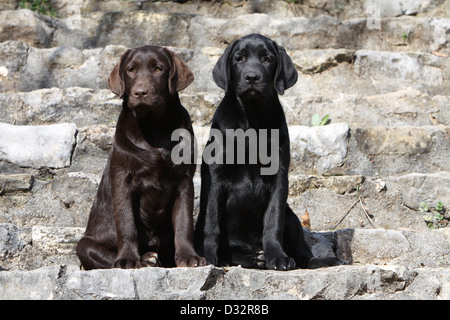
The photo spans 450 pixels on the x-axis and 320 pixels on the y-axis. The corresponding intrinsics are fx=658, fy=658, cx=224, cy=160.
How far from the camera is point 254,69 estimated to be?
419 cm

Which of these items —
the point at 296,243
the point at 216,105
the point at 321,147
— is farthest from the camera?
the point at 216,105

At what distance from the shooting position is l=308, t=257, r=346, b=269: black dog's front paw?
401 cm

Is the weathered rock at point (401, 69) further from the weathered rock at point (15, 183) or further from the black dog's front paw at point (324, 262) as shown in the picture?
the weathered rock at point (15, 183)

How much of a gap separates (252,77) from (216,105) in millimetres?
1421

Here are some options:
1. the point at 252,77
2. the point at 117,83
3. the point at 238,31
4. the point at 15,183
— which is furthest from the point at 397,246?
the point at 238,31

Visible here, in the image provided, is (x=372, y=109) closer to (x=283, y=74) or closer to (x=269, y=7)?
(x=283, y=74)

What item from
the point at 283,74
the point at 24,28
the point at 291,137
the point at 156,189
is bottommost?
the point at 156,189

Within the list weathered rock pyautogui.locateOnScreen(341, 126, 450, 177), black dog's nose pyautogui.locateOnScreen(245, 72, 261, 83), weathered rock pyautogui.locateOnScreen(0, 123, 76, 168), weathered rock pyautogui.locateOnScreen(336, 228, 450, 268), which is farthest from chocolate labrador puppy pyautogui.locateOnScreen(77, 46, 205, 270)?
weathered rock pyautogui.locateOnScreen(341, 126, 450, 177)

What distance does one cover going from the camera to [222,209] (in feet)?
14.0

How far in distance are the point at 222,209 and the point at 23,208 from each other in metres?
1.45

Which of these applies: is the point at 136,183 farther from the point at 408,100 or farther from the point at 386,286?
the point at 408,100

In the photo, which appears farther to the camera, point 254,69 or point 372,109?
point 372,109

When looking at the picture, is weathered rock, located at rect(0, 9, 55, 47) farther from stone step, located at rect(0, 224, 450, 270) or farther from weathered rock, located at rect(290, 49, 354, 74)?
stone step, located at rect(0, 224, 450, 270)

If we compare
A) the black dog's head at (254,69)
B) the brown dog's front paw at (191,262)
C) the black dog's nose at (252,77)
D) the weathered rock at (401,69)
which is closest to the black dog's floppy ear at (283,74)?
the black dog's head at (254,69)
